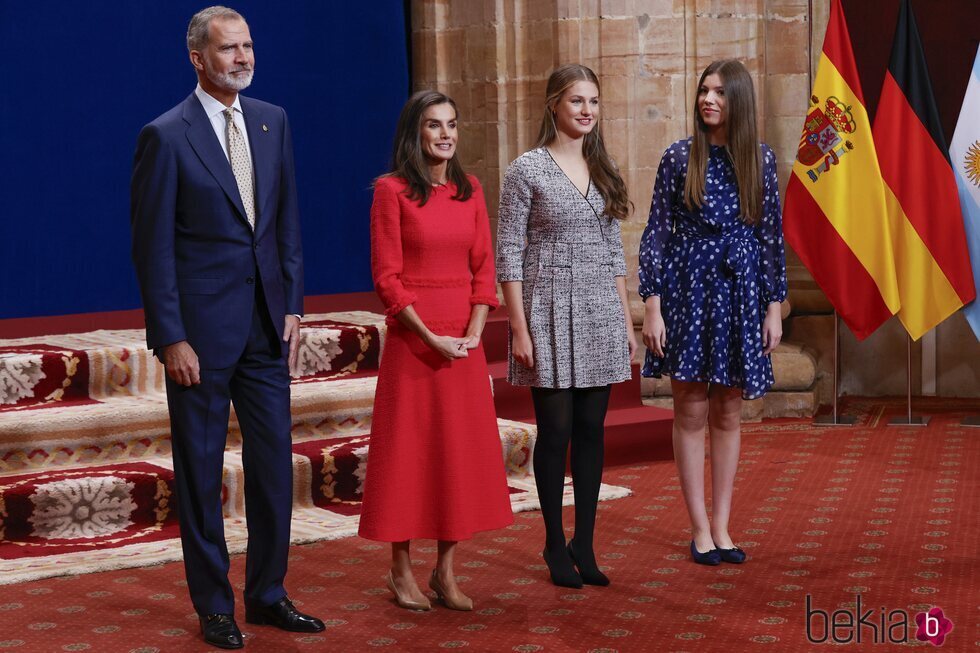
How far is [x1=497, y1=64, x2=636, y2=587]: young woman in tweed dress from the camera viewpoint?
4.10m

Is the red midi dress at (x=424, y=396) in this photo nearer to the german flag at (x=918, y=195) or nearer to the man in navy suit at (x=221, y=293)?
the man in navy suit at (x=221, y=293)

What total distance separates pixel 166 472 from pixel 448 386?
1.58 m

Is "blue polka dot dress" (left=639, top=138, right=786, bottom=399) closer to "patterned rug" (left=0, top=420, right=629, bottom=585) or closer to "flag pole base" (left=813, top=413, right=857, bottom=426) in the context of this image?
"patterned rug" (left=0, top=420, right=629, bottom=585)

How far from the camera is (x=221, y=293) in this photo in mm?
3555

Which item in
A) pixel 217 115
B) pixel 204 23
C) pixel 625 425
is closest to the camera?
pixel 204 23

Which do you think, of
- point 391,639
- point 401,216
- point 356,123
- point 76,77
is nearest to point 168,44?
point 76,77

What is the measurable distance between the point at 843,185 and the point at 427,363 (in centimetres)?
340

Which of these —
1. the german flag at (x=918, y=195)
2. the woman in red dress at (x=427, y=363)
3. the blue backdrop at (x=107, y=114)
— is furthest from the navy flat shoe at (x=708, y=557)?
the blue backdrop at (x=107, y=114)

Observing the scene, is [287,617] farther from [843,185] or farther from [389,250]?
[843,185]

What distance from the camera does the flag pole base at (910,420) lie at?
702 cm

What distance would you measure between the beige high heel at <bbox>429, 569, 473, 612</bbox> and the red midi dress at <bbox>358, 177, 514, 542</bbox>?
0.16m

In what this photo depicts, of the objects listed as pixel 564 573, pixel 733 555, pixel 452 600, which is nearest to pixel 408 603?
pixel 452 600

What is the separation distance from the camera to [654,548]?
15.3ft

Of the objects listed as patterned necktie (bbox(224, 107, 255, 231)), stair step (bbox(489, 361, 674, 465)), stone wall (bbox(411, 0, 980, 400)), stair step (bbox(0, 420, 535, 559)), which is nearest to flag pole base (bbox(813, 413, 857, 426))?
stone wall (bbox(411, 0, 980, 400))
